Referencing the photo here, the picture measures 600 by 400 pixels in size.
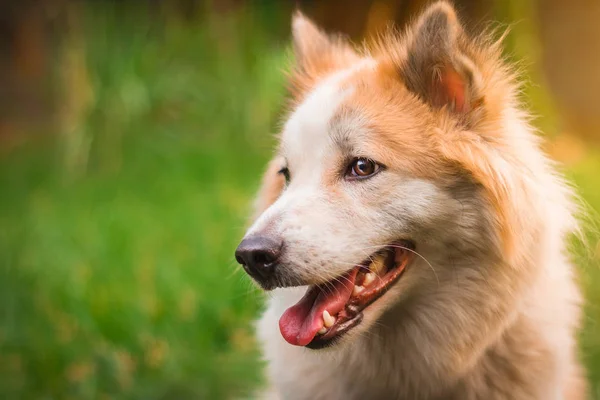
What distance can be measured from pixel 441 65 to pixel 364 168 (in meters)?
0.44

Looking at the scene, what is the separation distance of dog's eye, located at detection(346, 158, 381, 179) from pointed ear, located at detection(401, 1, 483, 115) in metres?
0.32

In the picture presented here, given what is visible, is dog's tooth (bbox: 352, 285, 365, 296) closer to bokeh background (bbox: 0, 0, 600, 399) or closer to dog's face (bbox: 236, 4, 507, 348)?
dog's face (bbox: 236, 4, 507, 348)

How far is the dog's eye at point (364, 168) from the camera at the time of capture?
2.55m

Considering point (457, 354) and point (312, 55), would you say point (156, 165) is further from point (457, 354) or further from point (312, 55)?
point (457, 354)

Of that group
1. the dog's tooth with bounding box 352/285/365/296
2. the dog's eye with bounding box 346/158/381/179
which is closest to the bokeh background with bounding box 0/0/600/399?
the dog's eye with bounding box 346/158/381/179

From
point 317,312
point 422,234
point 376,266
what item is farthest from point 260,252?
point 422,234

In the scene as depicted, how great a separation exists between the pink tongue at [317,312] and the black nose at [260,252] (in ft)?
0.79

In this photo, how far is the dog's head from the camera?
8.05ft

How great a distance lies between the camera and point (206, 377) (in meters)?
3.86

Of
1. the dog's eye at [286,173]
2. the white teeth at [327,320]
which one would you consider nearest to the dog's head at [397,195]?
the white teeth at [327,320]

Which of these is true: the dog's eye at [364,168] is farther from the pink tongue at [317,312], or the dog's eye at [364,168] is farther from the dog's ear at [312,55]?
the dog's ear at [312,55]

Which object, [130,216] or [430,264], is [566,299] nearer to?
[430,264]

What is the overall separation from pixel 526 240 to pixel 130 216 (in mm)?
4517

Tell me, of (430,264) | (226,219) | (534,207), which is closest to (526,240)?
(534,207)
